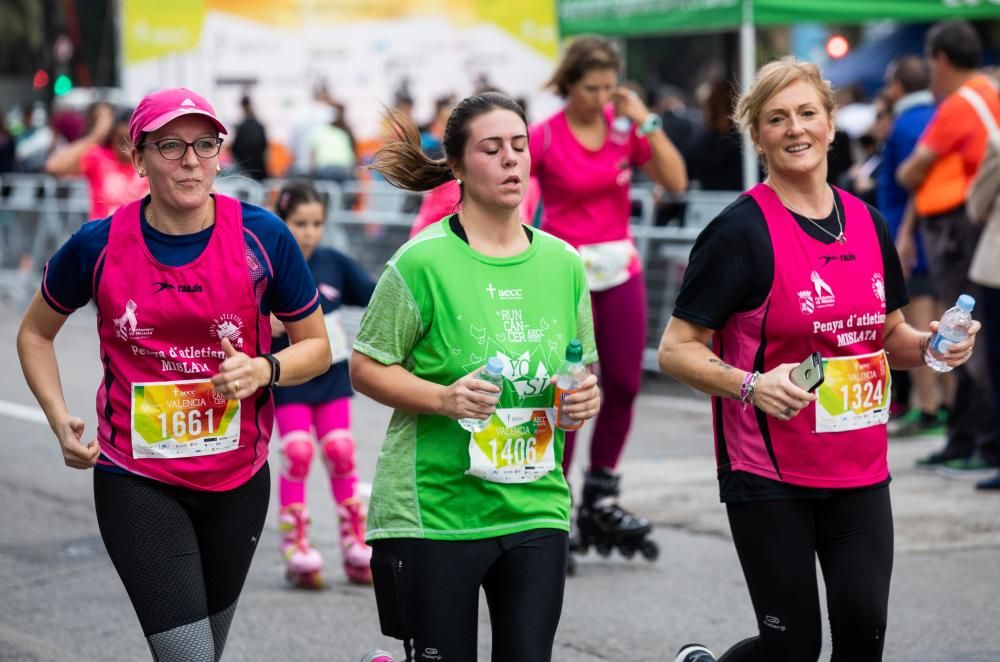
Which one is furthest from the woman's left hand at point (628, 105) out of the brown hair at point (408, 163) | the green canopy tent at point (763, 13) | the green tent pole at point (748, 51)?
the green tent pole at point (748, 51)

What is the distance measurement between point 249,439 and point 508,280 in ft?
2.83

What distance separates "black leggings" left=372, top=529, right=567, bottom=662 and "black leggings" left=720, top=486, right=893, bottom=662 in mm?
562

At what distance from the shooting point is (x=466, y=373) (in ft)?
13.1

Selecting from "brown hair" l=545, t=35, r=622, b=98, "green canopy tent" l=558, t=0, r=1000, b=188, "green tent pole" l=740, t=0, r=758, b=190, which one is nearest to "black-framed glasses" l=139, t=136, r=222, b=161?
"brown hair" l=545, t=35, r=622, b=98

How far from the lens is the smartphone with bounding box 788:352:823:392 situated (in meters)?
3.89

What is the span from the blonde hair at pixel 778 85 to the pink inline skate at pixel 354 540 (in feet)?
10.3

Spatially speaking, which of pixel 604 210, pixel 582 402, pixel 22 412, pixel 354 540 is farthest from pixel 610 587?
pixel 22 412

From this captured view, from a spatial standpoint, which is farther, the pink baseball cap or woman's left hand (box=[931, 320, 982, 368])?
woman's left hand (box=[931, 320, 982, 368])

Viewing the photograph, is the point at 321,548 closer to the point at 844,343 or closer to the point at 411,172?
the point at 411,172

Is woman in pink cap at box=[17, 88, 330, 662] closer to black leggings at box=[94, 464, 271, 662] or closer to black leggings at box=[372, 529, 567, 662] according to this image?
black leggings at box=[94, 464, 271, 662]

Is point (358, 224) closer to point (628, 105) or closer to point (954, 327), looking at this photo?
point (628, 105)

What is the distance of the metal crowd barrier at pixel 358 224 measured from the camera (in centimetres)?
1213

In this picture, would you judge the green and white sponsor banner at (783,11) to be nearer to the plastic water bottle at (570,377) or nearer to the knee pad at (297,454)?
the knee pad at (297,454)

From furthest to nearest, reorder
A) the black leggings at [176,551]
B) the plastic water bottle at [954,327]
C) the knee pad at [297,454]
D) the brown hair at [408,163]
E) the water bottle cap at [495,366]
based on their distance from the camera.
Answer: the knee pad at [297,454]
the brown hair at [408,163]
the plastic water bottle at [954,327]
the black leggings at [176,551]
the water bottle cap at [495,366]
